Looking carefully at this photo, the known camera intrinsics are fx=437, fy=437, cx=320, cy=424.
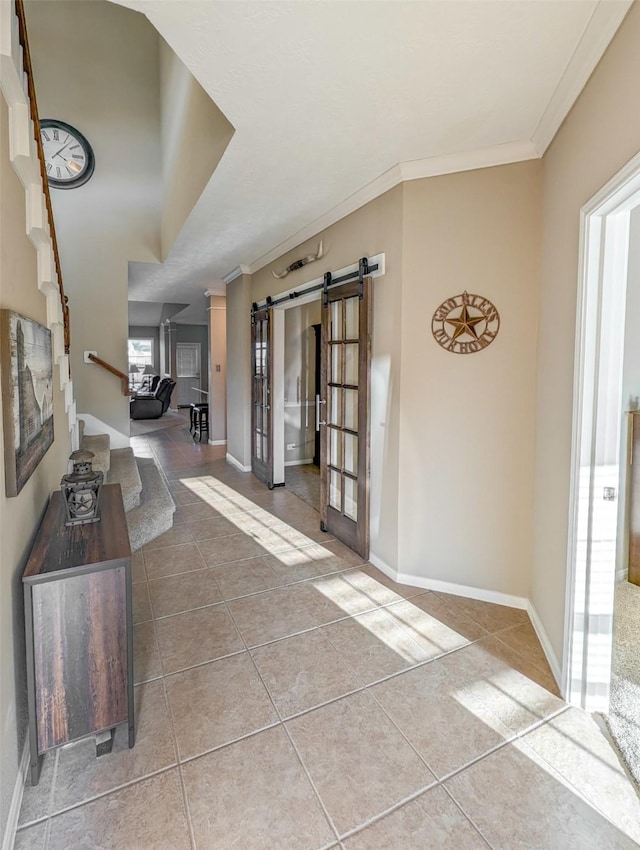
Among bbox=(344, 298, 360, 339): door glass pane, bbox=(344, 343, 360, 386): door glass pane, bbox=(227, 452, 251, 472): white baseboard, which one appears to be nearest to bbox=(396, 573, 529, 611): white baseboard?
bbox=(344, 343, 360, 386): door glass pane

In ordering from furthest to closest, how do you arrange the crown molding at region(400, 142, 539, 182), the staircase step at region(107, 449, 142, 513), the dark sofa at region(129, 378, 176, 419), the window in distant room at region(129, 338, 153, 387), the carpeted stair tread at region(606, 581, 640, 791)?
the window in distant room at region(129, 338, 153, 387) < the dark sofa at region(129, 378, 176, 419) < the staircase step at region(107, 449, 142, 513) < the crown molding at region(400, 142, 539, 182) < the carpeted stair tread at region(606, 581, 640, 791)

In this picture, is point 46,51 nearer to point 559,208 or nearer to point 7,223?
point 7,223

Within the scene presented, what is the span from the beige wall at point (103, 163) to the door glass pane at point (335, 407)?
10.2ft

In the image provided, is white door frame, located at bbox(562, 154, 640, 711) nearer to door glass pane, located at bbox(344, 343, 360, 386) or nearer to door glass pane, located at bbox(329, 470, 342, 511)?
door glass pane, located at bbox(344, 343, 360, 386)

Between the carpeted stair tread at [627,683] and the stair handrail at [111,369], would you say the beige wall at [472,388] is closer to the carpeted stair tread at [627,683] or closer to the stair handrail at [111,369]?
the carpeted stair tread at [627,683]

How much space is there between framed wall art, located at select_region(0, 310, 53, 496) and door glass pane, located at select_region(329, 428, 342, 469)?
6.89 feet

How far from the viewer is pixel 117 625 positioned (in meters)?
1.62

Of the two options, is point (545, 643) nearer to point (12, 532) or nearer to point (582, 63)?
point (12, 532)

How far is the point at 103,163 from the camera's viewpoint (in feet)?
17.0

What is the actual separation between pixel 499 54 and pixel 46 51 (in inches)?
214

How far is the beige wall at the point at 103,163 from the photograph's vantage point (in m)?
4.80

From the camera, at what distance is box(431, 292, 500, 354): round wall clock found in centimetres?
254

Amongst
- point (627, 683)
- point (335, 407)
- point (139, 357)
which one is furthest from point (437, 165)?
point (139, 357)

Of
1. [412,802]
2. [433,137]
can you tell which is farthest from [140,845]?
[433,137]
